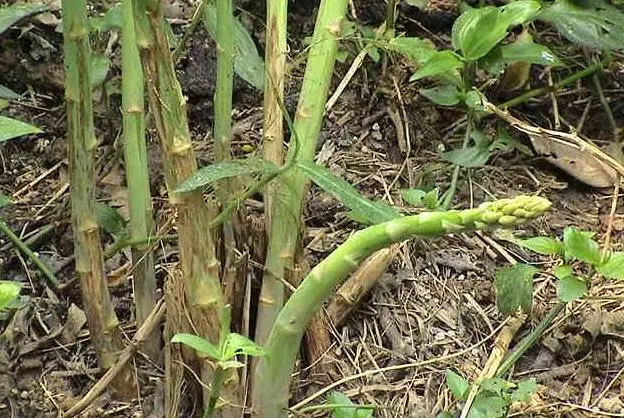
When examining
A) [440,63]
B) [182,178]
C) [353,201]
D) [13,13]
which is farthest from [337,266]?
[13,13]

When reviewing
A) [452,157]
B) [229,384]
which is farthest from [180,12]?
[229,384]

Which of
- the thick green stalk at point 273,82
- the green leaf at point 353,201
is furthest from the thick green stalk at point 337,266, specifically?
the thick green stalk at point 273,82

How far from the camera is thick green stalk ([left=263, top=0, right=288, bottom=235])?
1.09 meters

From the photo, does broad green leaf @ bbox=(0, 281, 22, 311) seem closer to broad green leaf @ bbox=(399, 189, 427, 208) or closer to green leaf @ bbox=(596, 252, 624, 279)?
broad green leaf @ bbox=(399, 189, 427, 208)

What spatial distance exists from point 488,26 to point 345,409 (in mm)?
620

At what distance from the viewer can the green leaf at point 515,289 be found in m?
1.19

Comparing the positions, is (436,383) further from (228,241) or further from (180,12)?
(180,12)

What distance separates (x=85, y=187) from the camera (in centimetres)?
108

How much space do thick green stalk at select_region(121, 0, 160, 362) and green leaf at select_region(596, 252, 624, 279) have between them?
59cm

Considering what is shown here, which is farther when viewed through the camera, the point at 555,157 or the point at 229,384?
the point at 555,157

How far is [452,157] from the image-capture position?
4.54 ft

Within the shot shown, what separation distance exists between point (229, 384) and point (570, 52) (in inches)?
39.4

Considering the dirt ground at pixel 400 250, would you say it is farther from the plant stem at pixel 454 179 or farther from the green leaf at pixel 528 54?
the green leaf at pixel 528 54

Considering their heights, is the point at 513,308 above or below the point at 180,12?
below
